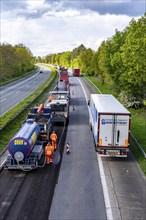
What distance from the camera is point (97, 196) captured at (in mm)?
14188

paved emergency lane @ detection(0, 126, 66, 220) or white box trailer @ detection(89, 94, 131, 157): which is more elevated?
white box trailer @ detection(89, 94, 131, 157)

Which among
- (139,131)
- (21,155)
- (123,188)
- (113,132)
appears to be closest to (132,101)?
(139,131)

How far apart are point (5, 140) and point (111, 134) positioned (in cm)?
876

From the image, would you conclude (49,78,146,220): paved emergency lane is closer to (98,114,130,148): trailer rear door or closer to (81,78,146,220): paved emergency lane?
(81,78,146,220): paved emergency lane

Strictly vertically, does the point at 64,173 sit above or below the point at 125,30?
below

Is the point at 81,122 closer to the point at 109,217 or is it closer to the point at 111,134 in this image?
the point at 111,134

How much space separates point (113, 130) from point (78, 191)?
200 inches

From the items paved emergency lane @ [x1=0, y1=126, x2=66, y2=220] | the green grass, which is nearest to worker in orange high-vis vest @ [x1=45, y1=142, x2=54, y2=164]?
paved emergency lane @ [x1=0, y1=126, x2=66, y2=220]

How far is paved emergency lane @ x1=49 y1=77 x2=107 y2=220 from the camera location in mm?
12664

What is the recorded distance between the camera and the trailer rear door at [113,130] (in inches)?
725

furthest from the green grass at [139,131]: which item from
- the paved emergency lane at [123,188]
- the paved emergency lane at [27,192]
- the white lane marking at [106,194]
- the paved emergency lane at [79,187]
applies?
the paved emergency lane at [27,192]

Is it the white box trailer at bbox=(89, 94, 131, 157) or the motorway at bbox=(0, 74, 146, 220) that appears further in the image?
the white box trailer at bbox=(89, 94, 131, 157)

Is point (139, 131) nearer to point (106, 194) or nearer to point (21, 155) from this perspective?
point (21, 155)

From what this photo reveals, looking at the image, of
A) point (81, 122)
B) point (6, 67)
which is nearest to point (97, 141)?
point (81, 122)
